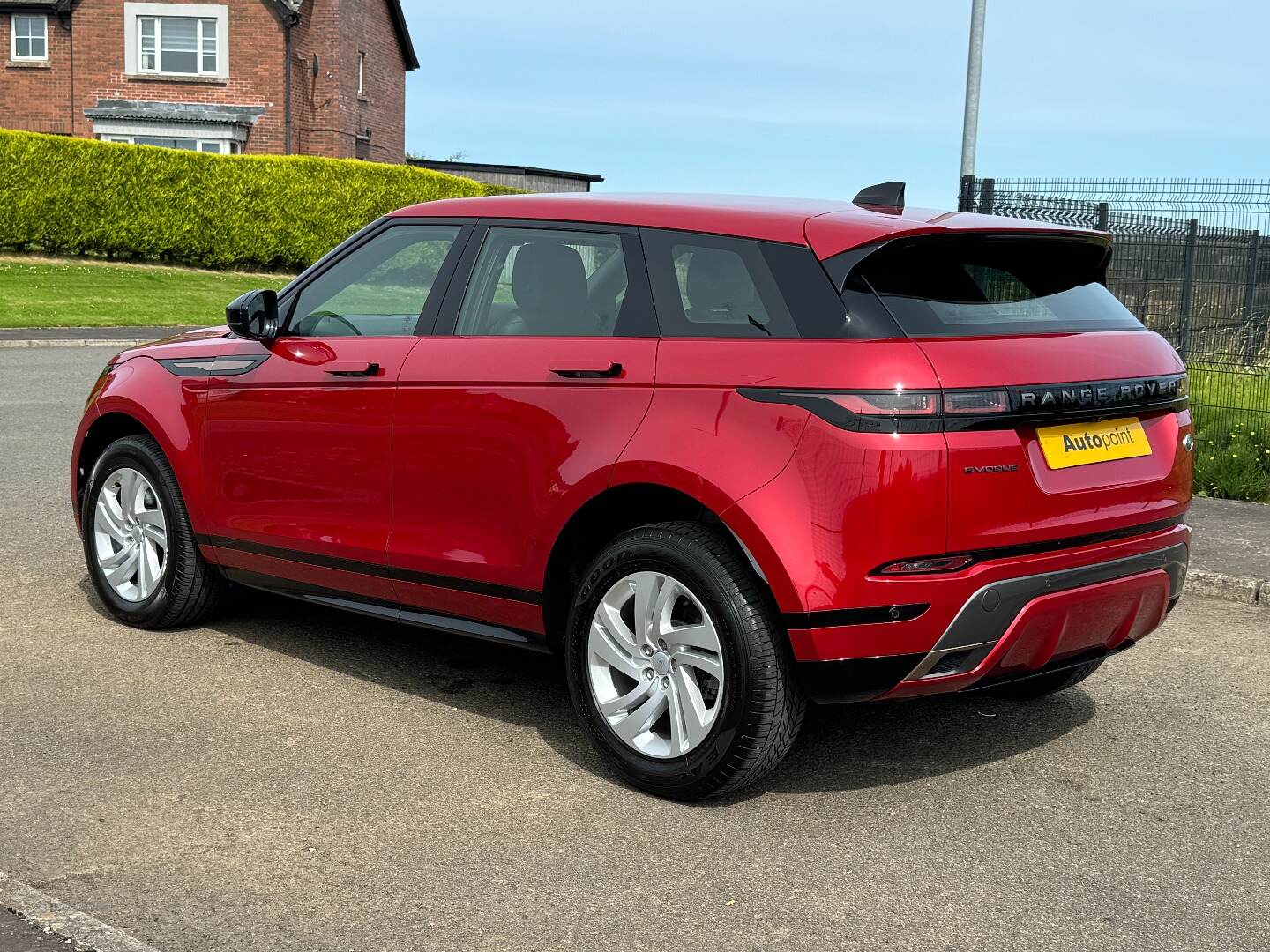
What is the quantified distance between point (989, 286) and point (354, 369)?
7.12 feet

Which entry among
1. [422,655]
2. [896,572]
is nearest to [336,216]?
[422,655]

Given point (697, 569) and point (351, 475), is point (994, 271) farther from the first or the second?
point (351, 475)

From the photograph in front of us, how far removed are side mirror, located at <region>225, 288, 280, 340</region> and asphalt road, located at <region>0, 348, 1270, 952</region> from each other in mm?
1272

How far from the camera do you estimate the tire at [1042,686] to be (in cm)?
545

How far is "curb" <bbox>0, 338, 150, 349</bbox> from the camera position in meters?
20.1

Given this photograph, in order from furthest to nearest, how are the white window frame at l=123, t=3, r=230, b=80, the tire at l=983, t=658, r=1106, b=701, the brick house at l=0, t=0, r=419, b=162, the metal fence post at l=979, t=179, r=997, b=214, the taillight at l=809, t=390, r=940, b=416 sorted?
the white window frame at l=123, t=3, r=230, b=80, the brick house at l=0, t=0, r=419, b=162, the metal fence post at l=979, t=179, r=997, b=214, the tire at l=983, t=658, r=1106, b=701, the taillight at l=809, t=390, r=940, b=416

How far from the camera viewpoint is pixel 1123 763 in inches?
193

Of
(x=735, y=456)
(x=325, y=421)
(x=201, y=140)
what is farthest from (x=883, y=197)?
(x=201, y=140)

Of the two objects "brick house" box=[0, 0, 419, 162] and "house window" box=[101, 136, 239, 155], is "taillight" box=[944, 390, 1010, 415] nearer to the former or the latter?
"brick house" box=[0, 0, 419, 162]

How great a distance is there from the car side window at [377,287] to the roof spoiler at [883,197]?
139 centimetres

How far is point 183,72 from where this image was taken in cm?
4153

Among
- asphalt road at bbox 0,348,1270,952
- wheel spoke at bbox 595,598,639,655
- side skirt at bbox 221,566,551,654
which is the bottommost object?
asphalt road at bbox 0,348,1270,952

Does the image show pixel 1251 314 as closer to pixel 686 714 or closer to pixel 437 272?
pixel 437 272

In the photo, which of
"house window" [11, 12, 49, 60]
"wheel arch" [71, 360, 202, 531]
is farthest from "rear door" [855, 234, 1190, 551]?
"house window" [11, 12, 49, 60]
